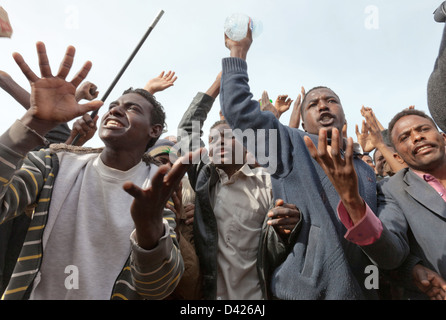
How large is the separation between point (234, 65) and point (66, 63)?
109cm

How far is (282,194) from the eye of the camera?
7.47 feet

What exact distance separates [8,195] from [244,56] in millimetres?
1771

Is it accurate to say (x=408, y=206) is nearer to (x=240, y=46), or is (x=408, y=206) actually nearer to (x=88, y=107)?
(x=240, y=46)

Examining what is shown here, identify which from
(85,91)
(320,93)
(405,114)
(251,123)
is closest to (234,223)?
(251,123)

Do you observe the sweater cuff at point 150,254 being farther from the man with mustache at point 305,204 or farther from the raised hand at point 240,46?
the raised hand at point 240,46

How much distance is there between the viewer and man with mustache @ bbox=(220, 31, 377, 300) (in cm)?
187

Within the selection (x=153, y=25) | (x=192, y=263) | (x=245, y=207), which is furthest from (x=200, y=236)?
(x=153, y=25)

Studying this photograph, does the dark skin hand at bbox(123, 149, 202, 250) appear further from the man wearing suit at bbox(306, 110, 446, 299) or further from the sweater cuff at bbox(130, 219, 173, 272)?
the man wearing suit at bbox(306, 110, 446, 299)

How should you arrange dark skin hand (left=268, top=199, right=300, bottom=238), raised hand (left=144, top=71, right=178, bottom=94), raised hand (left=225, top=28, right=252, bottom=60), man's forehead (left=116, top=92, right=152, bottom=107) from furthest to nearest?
raised hand (left=144, top=71, right=178, bottom=94) → man's forehead (left=116, top=92, right=152, bottom=107) → raised hand (left=225, top=28, right=252, bottom=60) → dark skin hand (left=268, top=199, right=300, bottom=238)

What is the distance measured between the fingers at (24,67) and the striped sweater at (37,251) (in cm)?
40

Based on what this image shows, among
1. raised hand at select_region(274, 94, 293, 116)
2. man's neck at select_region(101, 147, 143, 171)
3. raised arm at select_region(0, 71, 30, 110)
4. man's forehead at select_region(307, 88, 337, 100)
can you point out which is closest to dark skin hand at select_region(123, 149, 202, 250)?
man's neck at select_region(101, 147, 143, 171)

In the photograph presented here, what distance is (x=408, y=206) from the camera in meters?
2.30

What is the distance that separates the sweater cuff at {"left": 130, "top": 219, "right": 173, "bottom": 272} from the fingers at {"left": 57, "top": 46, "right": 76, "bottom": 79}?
0.96m
